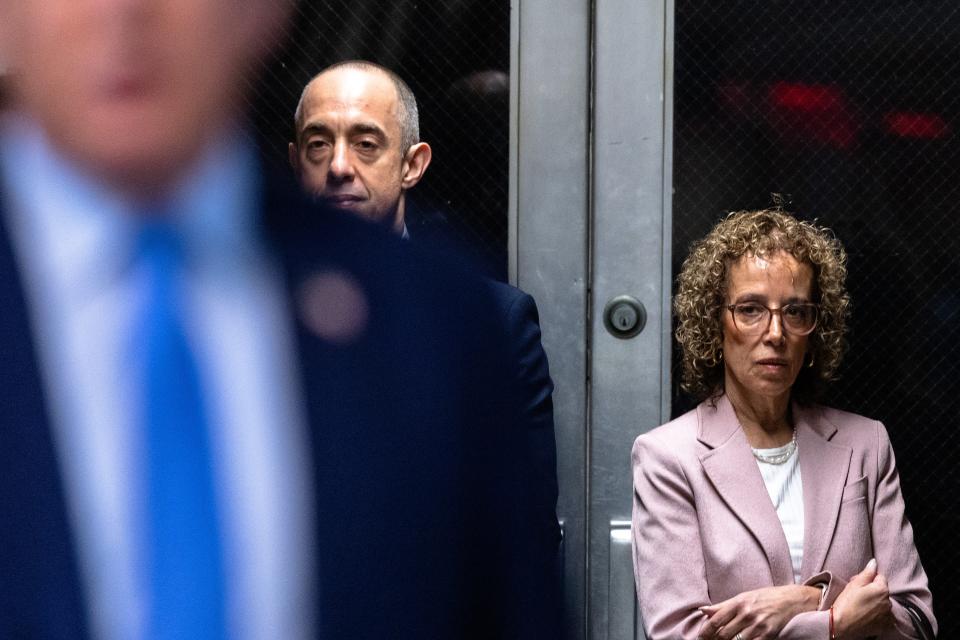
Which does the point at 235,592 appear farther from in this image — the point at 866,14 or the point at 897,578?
the point at 866,14

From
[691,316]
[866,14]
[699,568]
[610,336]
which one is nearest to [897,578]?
[699,568]

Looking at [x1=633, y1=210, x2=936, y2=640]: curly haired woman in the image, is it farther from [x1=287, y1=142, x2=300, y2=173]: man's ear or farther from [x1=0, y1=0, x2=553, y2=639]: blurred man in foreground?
[x1=0, y1=0, x2=553, y2=639]: blurred man in foreground

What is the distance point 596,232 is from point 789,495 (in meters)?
1.00

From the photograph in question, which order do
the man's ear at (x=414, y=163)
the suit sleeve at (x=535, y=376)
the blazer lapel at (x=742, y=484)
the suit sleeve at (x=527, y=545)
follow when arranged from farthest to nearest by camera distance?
the man's ear at (x=414, y=163), the blazer lapel at (x=742, y=484), the suit sleeve at (x=535, y=376), the suit sleeve at (x=527, y=545)

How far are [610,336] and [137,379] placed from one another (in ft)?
10.4

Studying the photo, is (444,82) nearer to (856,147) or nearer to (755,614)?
(856,147)

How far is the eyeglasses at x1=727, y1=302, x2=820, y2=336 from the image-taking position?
337 cm

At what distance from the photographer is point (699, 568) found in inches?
123

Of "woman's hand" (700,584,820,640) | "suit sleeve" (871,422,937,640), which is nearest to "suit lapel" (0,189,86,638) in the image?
"woman's hand" (700,584,820,640)

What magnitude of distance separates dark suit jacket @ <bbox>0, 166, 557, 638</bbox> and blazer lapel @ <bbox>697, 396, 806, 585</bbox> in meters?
2.29

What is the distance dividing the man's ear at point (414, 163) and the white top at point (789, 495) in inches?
41.4

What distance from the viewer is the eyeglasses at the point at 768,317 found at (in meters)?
3.37

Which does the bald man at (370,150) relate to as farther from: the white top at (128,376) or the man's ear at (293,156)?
the white top at (128,376)

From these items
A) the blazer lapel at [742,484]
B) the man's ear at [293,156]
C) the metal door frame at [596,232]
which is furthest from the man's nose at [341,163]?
the blazer lapel at [742,484]
